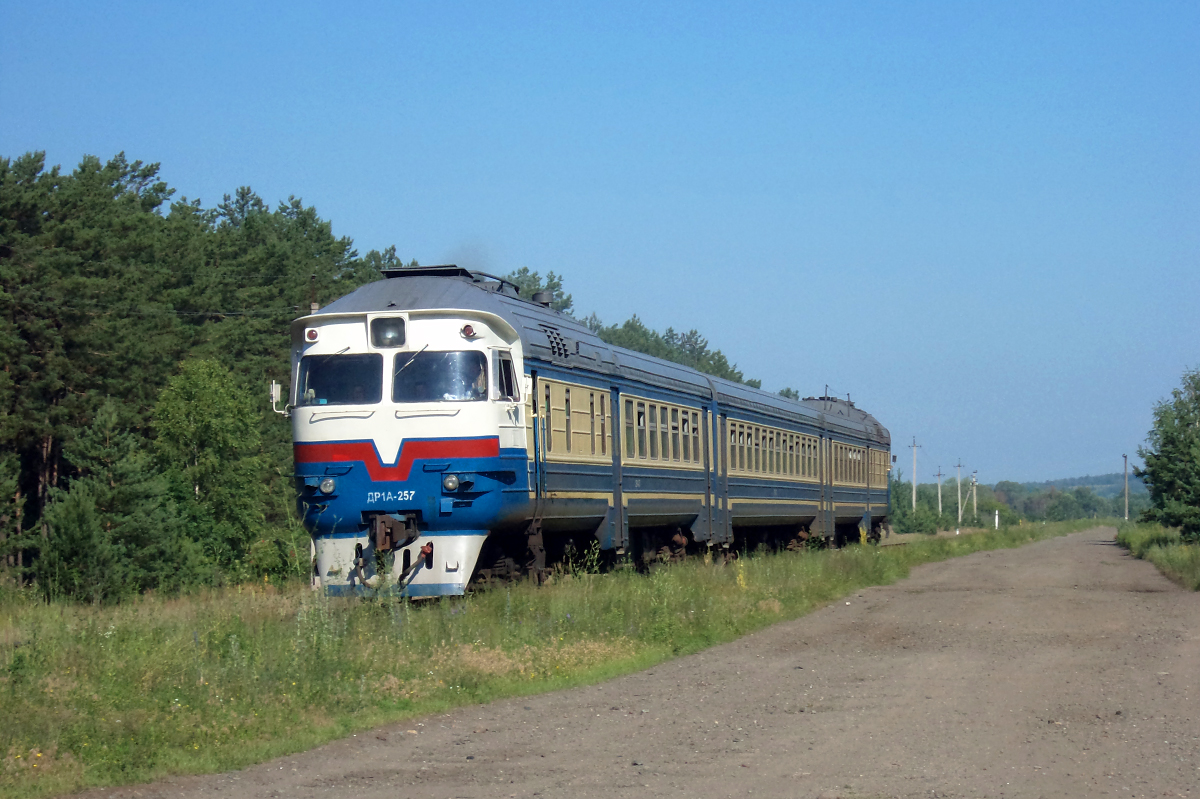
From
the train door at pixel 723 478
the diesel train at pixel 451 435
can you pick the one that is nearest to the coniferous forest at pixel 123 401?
the train door at pixel 723 478

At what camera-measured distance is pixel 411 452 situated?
15.0 metres

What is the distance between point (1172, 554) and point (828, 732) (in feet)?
74.8

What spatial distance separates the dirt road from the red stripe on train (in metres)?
3.40

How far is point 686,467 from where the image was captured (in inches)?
886

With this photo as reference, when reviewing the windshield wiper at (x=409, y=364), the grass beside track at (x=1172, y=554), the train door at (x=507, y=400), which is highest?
the windshield wiper at (x=409, y=364)

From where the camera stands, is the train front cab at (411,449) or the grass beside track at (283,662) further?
the train front cab at (411,449)

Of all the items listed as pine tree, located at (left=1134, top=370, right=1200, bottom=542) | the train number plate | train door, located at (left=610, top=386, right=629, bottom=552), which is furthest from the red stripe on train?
pine tree, located at (left=1134, top=370, right=1200, bottom=542)

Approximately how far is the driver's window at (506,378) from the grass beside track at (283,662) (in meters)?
2.26

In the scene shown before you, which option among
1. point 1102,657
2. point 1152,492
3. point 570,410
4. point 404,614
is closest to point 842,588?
point 570,410

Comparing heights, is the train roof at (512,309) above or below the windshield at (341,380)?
above

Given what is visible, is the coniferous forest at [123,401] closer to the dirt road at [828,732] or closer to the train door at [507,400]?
the train door at [507,400]

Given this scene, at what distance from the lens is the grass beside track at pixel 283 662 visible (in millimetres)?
8086

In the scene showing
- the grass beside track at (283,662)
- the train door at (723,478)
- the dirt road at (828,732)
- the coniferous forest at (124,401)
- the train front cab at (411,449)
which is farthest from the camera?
the coniferous forest at (124,401)

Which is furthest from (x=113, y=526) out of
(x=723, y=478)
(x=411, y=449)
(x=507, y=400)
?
(x=507, y=400)
